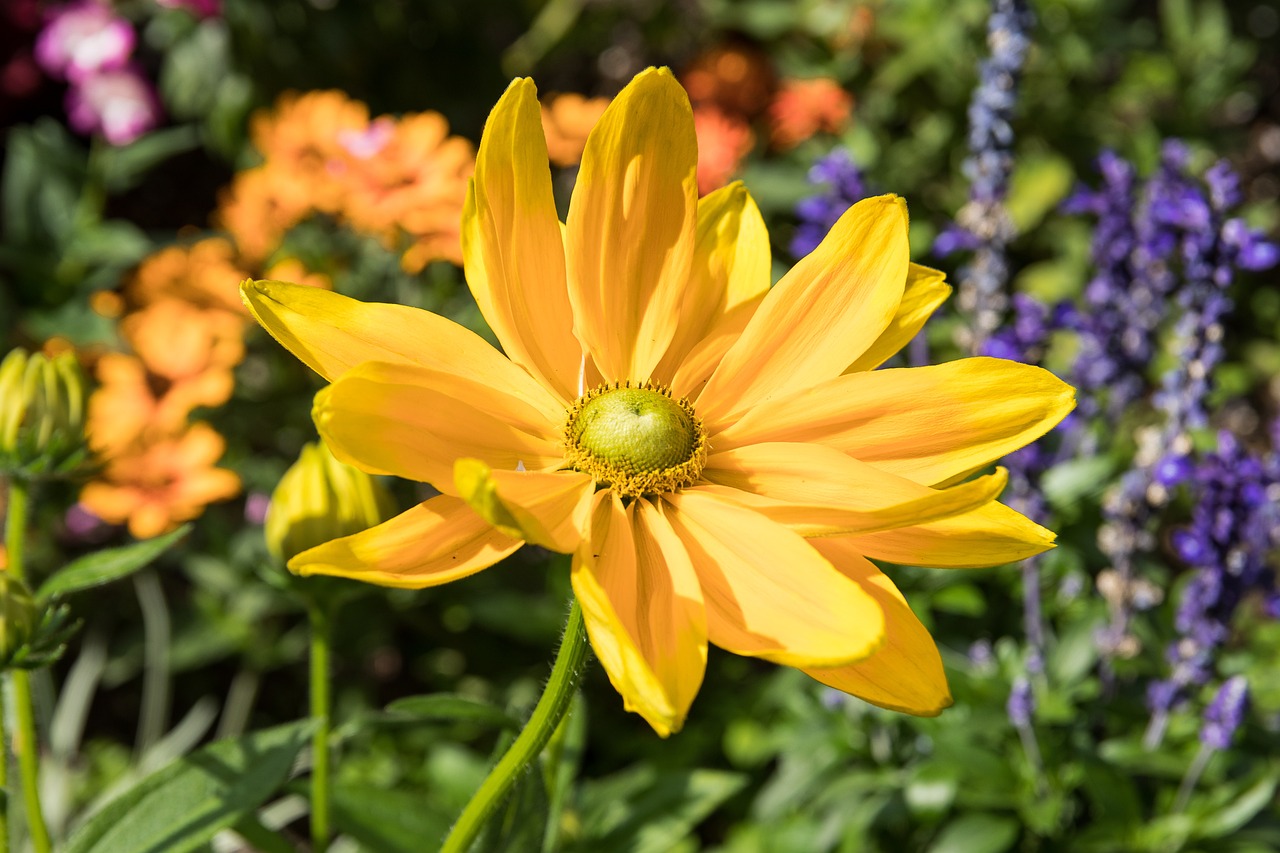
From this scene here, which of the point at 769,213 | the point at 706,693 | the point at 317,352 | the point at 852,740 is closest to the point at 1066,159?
the point at 769,213

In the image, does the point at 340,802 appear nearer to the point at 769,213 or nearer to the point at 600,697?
the point at 600,697

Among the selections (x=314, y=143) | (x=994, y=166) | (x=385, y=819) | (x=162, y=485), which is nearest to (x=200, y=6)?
(x=314, y=143)

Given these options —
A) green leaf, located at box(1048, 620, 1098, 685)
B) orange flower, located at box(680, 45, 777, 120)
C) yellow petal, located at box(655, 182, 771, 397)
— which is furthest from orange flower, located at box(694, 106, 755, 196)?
yellow petal, located at box(655, 182, 771, 397)

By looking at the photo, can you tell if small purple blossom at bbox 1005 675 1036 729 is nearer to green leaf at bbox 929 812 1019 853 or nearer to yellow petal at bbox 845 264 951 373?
green leaf at bbox 929 812 1019 853

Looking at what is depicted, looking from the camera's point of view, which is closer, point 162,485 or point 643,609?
point 643,609

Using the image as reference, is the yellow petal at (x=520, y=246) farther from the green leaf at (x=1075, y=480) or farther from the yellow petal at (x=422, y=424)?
the green leaf at (x=1075, y=480)

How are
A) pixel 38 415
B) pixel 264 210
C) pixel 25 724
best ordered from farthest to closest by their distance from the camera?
pixel 264 210, pixel 38 415, pixel 25 724

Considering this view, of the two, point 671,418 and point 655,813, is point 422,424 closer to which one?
point 671,418
